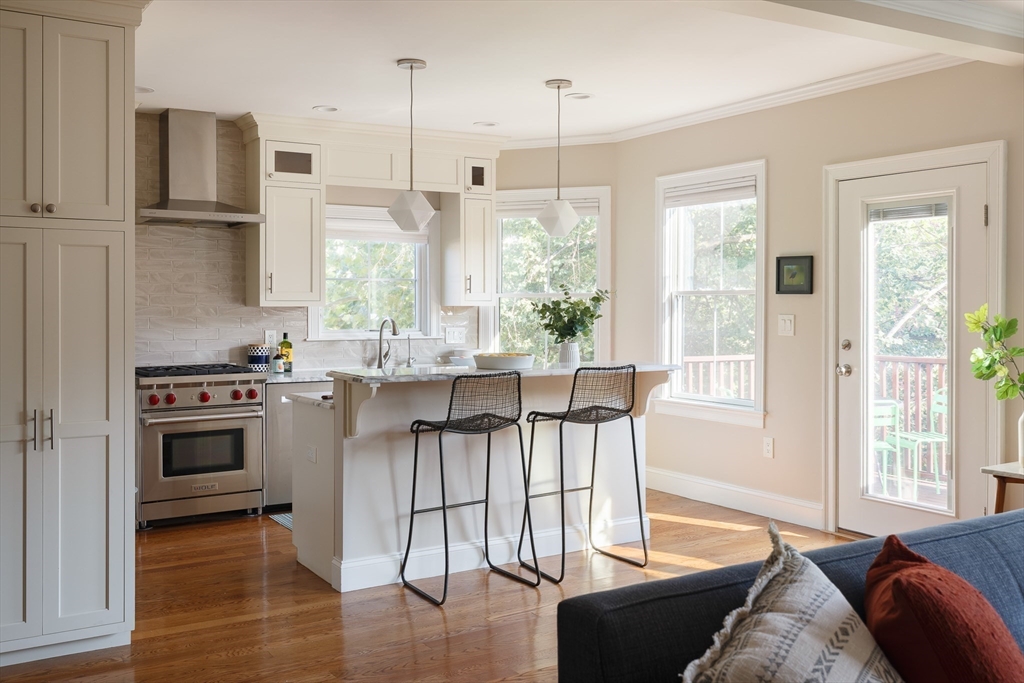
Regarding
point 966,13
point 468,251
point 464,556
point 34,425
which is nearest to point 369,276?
point 468,251

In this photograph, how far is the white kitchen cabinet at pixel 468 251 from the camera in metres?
6.51

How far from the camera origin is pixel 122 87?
330 centimetres

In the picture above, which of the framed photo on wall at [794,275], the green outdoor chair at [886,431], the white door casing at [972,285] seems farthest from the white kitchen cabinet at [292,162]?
the green outdoor chair at [886,431]

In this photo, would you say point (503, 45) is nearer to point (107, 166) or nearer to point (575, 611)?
point (107, 166)

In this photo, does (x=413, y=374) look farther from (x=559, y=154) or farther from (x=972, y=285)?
(x=559, y=154)

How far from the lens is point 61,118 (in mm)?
Answer: 3189

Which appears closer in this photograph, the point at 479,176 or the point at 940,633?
the point at 940,633

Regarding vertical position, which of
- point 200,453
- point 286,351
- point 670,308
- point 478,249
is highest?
point 478,249

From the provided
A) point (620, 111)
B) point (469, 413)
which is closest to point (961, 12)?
point (620, 111)

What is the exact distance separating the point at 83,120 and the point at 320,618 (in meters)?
2.16

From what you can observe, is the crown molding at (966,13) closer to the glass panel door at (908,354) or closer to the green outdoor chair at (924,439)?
the glass panel door at (908,354)

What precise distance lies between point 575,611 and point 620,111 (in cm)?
469

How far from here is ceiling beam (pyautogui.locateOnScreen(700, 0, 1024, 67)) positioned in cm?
336

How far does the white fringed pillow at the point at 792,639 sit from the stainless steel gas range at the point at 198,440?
449cm
